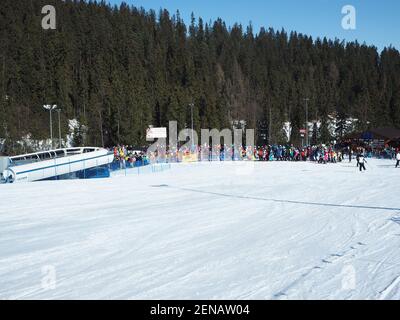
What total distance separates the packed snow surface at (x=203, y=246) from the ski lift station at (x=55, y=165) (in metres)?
9.60

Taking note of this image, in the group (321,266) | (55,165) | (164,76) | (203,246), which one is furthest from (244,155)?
(164,76)

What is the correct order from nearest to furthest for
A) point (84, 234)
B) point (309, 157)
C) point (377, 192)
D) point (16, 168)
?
point (84, 234) → point (377, 192) → point (16, 168) → point (309, 157)

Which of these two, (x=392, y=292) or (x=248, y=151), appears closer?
(x=392, y=292)

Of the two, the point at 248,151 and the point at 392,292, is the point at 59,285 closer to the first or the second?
the point at 392,292

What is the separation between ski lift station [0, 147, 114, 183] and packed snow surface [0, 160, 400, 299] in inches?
378

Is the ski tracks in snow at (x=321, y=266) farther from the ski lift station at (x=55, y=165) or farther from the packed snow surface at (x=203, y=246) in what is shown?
the ski lift station at (x=55, y=165)

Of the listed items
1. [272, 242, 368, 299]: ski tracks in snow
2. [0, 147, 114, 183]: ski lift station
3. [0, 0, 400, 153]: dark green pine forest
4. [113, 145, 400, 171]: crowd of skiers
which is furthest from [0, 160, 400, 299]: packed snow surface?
[0, 0, 400, 153]: dark green pine forest

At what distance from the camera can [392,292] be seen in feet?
17.1

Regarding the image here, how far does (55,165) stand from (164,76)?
73.2m

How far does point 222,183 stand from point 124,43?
80160 millimetres

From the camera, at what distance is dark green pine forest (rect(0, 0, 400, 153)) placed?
2672 inches

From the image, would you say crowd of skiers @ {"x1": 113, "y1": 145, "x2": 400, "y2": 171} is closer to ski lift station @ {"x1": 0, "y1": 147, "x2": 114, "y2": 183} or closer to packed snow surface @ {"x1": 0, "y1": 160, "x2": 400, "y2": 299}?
ski lift station @ {"x1": 0, "y1": 147, "x2": 114, "y2": 183}
